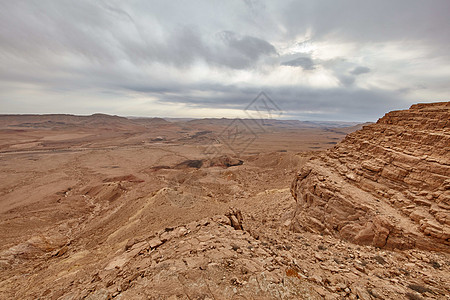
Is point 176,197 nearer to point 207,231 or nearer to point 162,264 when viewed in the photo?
point 207,231

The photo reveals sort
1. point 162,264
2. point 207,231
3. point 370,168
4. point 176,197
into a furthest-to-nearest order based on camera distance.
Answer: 1. point 176,197
2. point 370,168
3. point 207,231
4. point 162,264

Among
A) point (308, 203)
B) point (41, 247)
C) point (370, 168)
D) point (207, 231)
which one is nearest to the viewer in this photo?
point (207, 231)

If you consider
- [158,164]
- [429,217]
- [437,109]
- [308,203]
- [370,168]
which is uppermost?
[437,109]

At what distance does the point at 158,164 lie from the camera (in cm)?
3953

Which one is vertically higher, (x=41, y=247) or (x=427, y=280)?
(x=427, y=280)

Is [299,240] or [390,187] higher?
[390,187]

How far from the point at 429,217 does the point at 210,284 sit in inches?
285

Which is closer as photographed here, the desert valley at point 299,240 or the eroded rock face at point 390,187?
the desert valley at point 299,240

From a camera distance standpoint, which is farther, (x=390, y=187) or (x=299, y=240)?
(x=299, y=240)

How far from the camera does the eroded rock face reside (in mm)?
5844

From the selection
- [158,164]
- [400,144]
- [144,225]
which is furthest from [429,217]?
[158,164]

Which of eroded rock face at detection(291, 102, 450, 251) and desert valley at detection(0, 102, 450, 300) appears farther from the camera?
eroded rock face at detection(291, 102, 450, 251)

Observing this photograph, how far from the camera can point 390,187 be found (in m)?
7.25

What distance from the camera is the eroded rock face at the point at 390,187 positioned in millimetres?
5844
